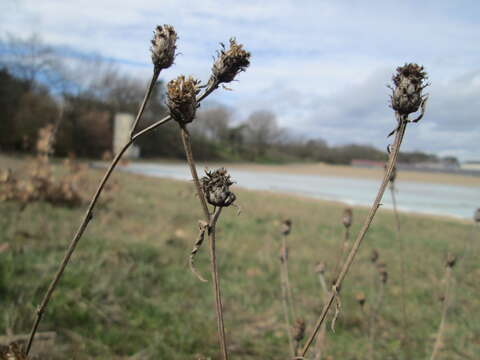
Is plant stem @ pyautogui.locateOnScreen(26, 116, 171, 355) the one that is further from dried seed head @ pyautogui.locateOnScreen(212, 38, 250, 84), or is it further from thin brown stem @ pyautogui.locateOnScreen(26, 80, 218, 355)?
dried seed head @ pyautogui.locateOnScreen(212, 38, 250, 84)

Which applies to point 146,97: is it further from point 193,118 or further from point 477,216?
point 477,216

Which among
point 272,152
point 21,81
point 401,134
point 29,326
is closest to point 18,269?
point 29,326

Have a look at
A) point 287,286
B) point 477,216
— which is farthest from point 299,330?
point 477,216

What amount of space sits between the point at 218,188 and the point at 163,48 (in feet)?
0.84

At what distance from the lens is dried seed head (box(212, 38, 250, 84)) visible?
66 cm

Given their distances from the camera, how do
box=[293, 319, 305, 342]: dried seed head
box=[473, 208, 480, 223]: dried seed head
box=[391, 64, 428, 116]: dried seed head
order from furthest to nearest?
box=[473, 208, 480, 223]: dried seed head < box=[293, 319, 305, 342]: dried seed head < box=[391, 64, 428, 116]: dried seed head

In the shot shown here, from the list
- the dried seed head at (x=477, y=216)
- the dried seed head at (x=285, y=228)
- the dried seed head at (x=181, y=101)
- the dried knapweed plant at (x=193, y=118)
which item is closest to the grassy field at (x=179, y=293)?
the dried seed head at (x=477, y=216)

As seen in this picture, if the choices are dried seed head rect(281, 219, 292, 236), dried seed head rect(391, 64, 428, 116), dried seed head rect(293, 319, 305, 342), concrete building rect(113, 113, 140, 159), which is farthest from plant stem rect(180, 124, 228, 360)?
dried seed head rect(281, 219, 292, 236)

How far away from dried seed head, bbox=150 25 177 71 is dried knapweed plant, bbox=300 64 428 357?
1.21ft

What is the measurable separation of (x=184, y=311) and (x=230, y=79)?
2.67 metres

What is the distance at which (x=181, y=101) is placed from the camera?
56 centimetres

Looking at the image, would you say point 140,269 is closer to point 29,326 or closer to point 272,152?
point 29,326

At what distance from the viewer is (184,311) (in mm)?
3035

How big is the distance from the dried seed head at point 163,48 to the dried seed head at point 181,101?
94mm
